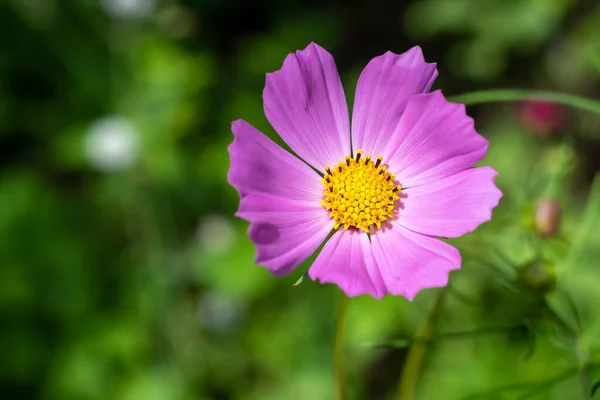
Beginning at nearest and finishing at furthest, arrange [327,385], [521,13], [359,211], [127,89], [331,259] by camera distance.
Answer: [331,259], [359,211], [327,385], [521,13], [127,89]

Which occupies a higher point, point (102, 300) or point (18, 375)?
point (102, 300)

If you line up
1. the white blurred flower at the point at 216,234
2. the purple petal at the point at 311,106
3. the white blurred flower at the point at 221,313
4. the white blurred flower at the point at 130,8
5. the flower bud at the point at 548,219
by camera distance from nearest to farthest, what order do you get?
the purple petal at the point at 311,106, the flower bud at the point at 548,219, the white blurred flower at the point at 221,313, the white blurred flower at the point at 216,234, the white blurred flower at the point at 130,8

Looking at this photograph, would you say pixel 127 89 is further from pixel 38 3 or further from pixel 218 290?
pixel 218 290

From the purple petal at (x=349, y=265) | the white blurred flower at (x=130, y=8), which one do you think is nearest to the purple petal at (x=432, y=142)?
the purple petal at (x=349, y=265)

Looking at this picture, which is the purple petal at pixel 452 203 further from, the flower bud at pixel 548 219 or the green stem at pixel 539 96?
the flower bud at pixel 548 219

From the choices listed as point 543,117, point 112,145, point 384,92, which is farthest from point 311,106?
point 112,145

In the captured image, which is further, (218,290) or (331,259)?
(218,290)

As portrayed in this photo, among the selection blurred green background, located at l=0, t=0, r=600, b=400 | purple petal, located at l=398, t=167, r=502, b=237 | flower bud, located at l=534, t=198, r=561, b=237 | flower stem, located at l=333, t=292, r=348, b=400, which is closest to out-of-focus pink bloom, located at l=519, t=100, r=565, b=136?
blurred green background, located at l=0, t=0, r=600, b=400

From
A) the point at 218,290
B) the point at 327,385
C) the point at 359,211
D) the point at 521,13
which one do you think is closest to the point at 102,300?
the point at 218,290
